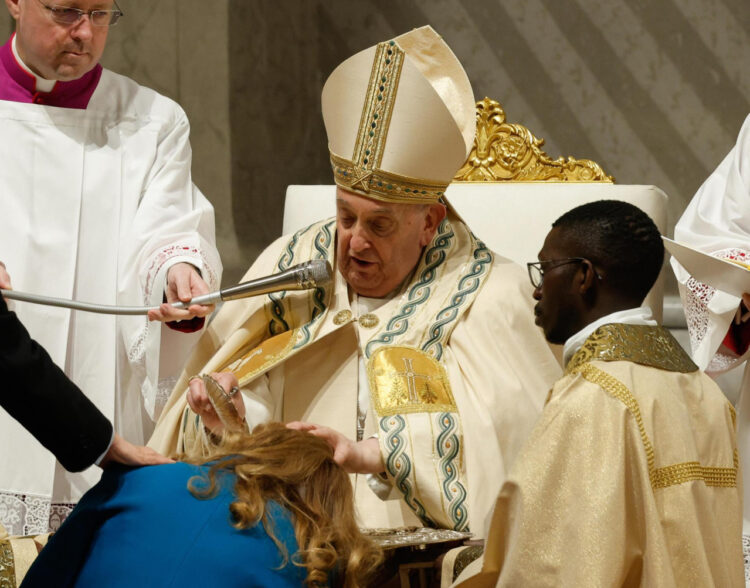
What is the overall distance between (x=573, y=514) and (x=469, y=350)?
46.2 inches

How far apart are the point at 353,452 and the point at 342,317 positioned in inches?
22.0

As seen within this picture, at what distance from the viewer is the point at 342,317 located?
3602 millimetres

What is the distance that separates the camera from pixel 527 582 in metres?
2.39

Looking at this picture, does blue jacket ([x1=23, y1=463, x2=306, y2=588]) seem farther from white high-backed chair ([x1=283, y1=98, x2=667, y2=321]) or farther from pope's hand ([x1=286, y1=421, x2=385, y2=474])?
white high-backed chair ([x1=283, y1=98, x2=667, y2=321])

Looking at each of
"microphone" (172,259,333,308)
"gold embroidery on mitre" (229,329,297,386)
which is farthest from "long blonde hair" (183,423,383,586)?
"gold embroidery on mitre" (229,329,297,386)

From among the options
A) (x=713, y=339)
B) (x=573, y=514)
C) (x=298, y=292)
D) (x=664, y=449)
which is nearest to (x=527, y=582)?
(x=573, y=514)

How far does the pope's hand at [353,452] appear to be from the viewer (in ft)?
10.2

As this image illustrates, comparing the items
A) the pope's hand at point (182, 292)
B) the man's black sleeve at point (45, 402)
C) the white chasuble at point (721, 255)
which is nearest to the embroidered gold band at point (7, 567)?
the man's black sleeve at point (45, 402)

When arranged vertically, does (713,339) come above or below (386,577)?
above

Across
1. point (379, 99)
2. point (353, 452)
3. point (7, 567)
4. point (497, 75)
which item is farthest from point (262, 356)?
point (497, 75)

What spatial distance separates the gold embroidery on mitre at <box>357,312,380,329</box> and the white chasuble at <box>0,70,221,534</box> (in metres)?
0.50

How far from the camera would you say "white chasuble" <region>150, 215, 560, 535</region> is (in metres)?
3.27

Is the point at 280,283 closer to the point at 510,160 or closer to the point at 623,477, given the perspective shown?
the point at 623,477

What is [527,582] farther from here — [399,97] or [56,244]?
[56,244]
